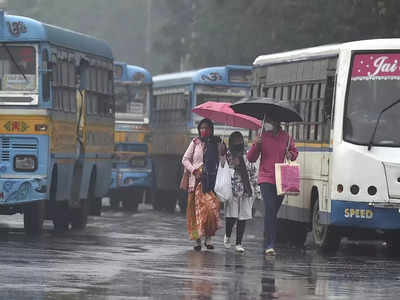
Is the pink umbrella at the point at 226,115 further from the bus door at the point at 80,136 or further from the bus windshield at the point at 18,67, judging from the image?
the bus door at the point at 80,136

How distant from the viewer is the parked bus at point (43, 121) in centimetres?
2152

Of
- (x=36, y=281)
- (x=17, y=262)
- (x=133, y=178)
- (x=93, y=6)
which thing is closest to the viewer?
(x=36, y=281)

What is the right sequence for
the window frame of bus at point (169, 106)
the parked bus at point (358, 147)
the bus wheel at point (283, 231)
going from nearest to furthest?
the parked bus at point (358, 147) → the bus wheel at point (283, 231) → the window frame of bus at point (169, 106)

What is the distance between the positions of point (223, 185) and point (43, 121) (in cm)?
313

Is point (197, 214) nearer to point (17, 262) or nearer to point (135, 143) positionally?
point (17, 262)

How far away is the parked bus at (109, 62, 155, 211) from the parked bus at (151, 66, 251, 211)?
1.70 ft

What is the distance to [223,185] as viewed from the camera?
19.8 m

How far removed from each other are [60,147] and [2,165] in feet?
4.12

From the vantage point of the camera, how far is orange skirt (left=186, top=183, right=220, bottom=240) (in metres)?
19.9

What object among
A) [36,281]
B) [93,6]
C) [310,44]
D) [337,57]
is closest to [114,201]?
[310,44]

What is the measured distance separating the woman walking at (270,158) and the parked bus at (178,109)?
11.4m

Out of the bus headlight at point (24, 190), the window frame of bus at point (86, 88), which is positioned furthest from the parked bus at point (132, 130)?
the bus headlight at point (24, 190)

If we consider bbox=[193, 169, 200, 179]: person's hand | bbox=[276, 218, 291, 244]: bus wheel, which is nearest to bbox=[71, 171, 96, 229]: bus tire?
bbox=[276, 218, 291, 244]: bus wheel

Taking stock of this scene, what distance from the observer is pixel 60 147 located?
22.5 metres
